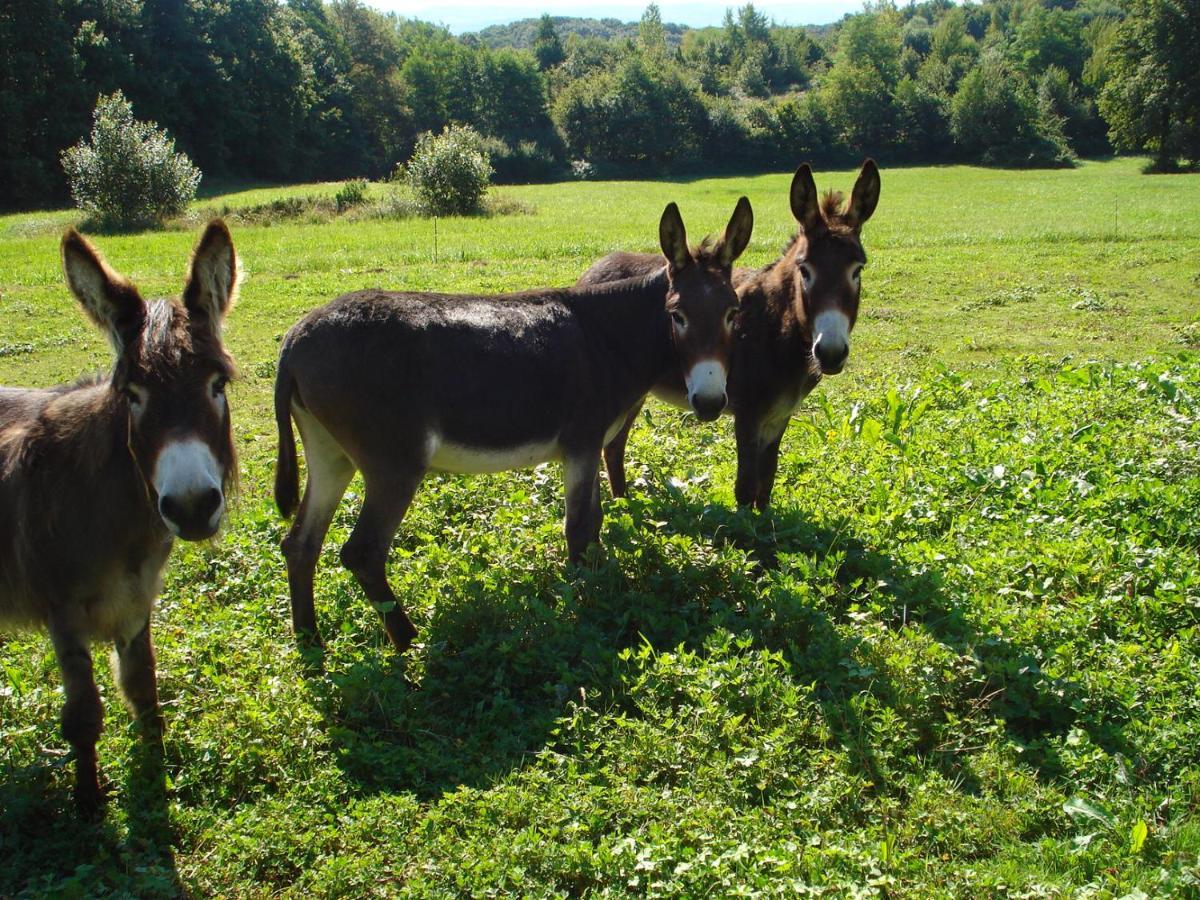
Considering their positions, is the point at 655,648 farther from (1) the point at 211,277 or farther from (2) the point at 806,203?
(2) the point at 806,203

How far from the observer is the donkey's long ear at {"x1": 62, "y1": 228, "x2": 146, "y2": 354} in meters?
3.46

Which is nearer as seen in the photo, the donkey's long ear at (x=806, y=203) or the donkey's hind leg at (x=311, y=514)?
the donkey's hind leg at (x=311, y=514)

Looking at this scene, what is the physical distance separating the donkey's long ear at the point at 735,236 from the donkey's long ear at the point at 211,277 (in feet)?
11.4

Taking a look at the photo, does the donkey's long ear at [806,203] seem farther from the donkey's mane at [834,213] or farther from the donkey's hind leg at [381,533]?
the donkey's hind leg at [381,533]

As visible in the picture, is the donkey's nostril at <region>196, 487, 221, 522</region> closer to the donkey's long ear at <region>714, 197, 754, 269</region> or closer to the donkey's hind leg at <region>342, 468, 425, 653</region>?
the donkey's hind leg at <region>342, 468, 425, 653</region>

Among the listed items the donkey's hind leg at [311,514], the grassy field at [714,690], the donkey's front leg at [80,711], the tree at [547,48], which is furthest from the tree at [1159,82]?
the tree at [547,48]

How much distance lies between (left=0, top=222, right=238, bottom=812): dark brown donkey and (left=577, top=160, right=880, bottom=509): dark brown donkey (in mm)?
3590

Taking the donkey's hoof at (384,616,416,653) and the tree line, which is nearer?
the donkey's hoof at (384,616,416,653)

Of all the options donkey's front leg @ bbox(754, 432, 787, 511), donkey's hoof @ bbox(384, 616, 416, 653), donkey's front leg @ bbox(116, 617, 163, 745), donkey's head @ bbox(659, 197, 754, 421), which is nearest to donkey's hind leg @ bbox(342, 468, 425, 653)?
donkey's hoof @ bbox(384, 616, 416, 653)

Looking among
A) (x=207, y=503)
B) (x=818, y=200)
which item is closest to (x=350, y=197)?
(x=818, y=200)

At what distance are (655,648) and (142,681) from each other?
2.80 m

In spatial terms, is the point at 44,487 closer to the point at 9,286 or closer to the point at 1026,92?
the point at 9,286

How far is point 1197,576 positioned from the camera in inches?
208

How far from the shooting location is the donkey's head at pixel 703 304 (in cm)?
564
